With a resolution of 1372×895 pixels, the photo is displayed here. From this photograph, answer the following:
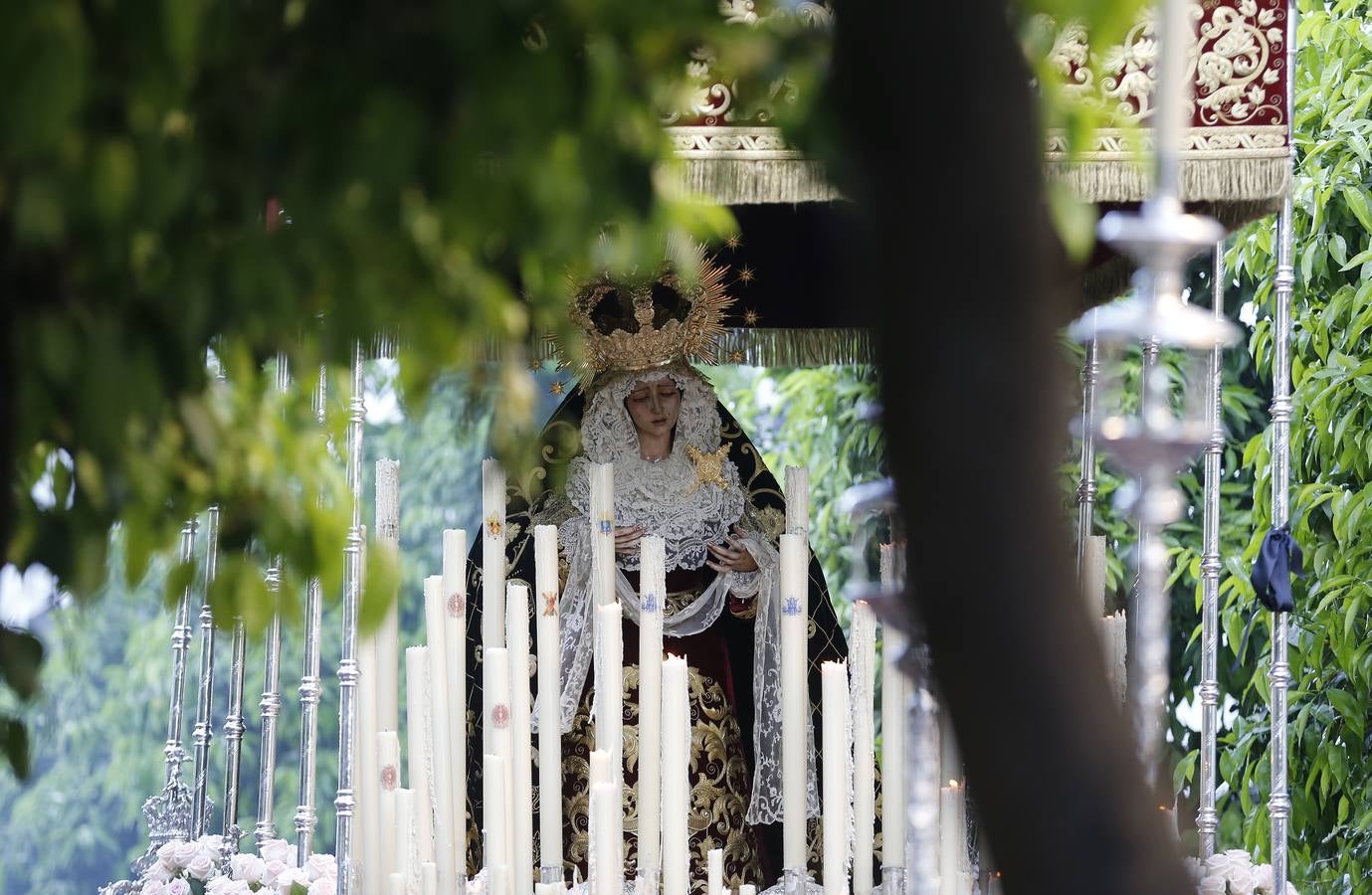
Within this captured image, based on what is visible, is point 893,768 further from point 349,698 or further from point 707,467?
point 707,467

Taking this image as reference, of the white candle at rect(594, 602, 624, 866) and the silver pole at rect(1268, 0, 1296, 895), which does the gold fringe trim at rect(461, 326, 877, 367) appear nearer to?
the silver pole at rect(1268, 0, 1296, 895)

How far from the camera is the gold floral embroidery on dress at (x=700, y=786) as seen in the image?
5.04 metres

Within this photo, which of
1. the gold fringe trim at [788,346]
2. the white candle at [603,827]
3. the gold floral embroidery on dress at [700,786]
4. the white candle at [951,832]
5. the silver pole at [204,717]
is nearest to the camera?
the white candle at [603,827]

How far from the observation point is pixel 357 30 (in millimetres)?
1649

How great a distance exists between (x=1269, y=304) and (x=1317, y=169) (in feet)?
2.57

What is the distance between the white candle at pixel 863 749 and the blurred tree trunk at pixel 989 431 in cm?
244

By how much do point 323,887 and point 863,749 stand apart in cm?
105

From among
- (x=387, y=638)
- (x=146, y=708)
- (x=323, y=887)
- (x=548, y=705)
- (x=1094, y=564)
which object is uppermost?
(x=146, y=708)

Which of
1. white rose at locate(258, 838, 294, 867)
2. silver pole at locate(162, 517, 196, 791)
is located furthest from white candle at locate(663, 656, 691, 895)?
silver pole at locate(162, 517, 196, 791)

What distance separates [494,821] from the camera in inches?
152

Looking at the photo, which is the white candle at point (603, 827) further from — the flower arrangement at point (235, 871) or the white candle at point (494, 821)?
the flower arrangement at point (235, 871)

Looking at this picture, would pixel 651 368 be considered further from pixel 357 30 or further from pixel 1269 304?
pixel 357 30

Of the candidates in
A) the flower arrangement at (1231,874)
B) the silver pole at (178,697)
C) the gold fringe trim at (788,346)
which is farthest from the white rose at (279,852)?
the gold fringe trim at (788,346)

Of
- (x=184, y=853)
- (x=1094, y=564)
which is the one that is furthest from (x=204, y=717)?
(x=1094, y=564)
